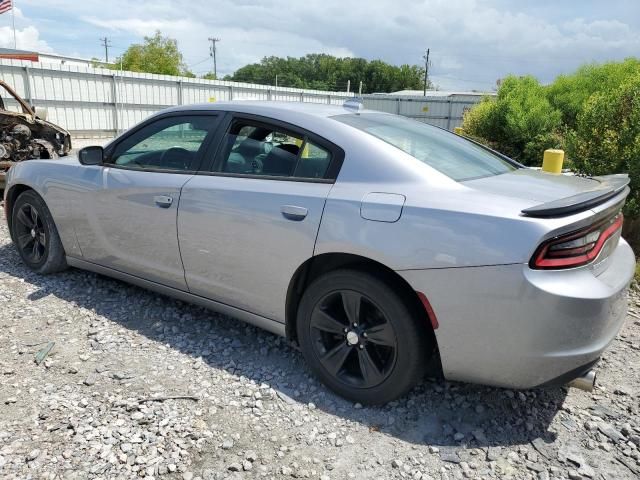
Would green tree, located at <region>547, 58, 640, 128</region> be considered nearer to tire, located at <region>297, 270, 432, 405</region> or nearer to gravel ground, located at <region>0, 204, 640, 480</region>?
gravel ground, located at <region>0, 204, 640, 480</region>

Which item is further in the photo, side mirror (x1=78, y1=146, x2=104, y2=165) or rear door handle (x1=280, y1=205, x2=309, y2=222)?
side mirror (x1=78, y1=146, x2=104, y2=165)

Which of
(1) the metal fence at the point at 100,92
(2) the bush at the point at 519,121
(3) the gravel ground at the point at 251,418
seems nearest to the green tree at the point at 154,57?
(1) the metal fence at the point at 100,92

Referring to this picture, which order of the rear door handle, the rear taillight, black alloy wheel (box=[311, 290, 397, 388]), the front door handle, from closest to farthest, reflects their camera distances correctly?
the rear taillight, black alloy wheel (box=[311, 290, 397, 388]), the rear door handle, the front door handle

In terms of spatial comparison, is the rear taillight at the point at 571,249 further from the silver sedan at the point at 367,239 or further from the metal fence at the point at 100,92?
the metal fence at the point at 100,92

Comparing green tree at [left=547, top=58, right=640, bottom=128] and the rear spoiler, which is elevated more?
green tree at [left=547, top=58, right=640, bottom=128]

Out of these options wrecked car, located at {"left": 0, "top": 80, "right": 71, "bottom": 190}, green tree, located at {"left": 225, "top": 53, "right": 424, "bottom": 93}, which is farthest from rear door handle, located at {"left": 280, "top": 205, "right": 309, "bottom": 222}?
green tree, located at {"left": 225, "top": 53, "right": 424, "bottom": 93}

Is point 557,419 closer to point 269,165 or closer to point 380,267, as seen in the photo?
point 380,267

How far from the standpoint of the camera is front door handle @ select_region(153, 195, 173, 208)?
324 centimetres

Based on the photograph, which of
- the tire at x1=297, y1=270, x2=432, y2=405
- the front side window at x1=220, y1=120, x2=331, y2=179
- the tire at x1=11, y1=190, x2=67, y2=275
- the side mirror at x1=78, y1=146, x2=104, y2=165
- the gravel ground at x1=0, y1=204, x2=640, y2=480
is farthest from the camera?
the tire at x1=11, y1=190, x2=67, y2=275

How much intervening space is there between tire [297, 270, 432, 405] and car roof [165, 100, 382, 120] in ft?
3.37

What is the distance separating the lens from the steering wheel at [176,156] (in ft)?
11.0

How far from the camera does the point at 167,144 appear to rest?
3555mm

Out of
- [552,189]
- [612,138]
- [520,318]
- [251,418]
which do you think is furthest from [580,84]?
[251,418]

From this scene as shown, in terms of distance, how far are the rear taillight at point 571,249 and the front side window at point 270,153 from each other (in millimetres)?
1192
